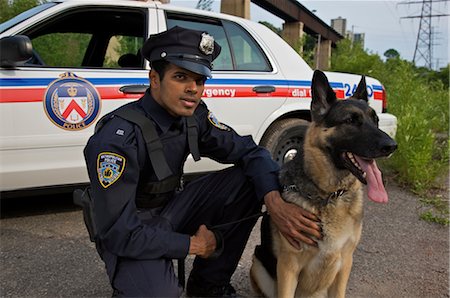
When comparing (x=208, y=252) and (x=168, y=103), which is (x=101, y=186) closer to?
(x=168, y=103)

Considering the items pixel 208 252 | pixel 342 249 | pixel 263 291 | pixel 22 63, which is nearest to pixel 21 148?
pixel 22 63

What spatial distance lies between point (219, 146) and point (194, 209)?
1.20ft

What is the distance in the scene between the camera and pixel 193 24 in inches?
140

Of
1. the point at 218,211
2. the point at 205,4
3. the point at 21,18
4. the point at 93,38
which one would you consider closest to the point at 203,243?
the point at 218,211

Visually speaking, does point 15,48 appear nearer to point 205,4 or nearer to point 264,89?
point 264,89

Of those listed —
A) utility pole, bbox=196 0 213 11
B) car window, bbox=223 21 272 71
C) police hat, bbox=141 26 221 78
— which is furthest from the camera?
utility pole, bbox=196 0 213 11

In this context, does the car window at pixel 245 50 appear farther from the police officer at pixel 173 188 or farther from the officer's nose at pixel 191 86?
the officer's nose at pixel 191 86

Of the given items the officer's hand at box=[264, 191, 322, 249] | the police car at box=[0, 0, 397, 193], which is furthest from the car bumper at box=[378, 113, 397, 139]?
the officer's hand at box=[264, 191, 322, 249]

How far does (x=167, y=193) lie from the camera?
6.56ft

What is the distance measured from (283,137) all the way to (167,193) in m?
2.02

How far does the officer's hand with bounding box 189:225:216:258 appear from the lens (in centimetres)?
180

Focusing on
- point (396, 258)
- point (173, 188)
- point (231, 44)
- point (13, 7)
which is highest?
point (13, 7)

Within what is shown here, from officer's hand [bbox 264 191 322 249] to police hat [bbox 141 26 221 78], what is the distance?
724mm

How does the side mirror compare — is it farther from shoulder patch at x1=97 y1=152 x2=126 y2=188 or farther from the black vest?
shoulder patch at x1=97 y1=152 x2=126 y2=188
